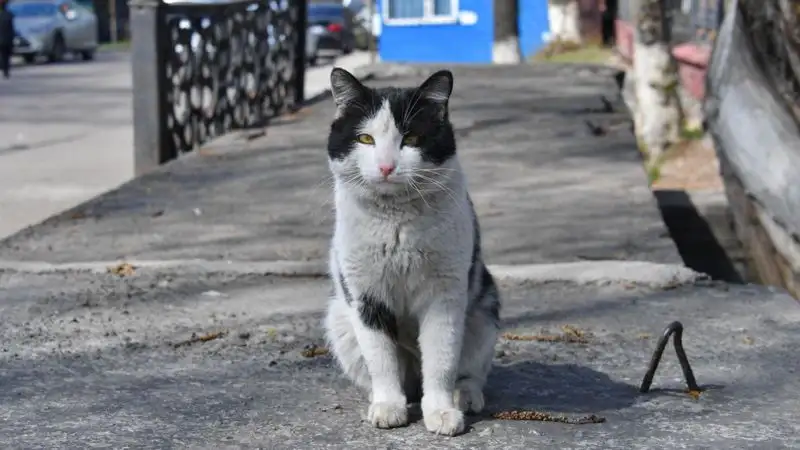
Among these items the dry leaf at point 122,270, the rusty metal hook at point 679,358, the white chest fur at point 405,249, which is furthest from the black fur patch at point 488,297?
the dry leaf at point 122,270

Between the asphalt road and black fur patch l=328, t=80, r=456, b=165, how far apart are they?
6.02m

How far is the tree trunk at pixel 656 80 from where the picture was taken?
1441cm

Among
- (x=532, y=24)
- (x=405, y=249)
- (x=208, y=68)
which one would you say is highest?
(x=405, y=249)

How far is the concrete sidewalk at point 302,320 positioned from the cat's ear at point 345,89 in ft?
3.42

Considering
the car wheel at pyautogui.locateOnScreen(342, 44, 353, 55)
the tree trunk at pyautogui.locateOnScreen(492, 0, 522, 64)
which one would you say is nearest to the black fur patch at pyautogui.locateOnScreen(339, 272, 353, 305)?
the tree trunk at pyautogui.locateOnScreen(492, 0, 522, 64)

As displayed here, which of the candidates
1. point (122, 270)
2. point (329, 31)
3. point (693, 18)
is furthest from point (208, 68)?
point (329, 31)

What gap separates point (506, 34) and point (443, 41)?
10330 millimetres

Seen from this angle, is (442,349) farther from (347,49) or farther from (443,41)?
(347,49)

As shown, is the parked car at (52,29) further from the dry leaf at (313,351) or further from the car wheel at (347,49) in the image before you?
the dry leaf at (313,351)

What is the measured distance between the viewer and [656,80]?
575 inches

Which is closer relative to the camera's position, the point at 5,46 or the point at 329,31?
the point at 5,46

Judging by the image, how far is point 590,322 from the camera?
5.29 meters

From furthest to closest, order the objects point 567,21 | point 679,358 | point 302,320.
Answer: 1. point 567,21
2. point 302,320
3. point 679,358

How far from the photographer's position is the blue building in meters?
27.9
